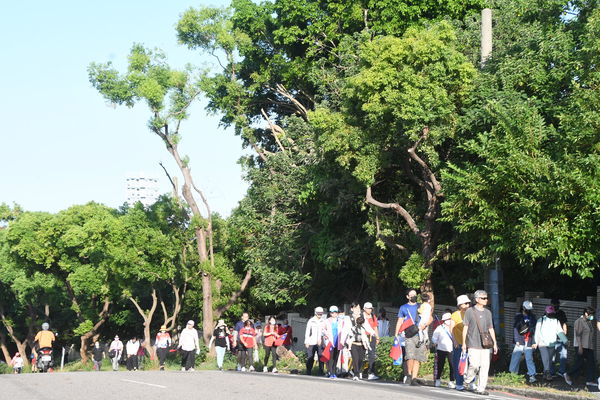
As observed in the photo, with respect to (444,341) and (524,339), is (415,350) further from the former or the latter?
(524,339)

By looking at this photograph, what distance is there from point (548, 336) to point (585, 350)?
90 centimetres

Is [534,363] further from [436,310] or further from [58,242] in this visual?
[58,242]

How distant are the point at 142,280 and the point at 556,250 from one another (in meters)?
40.5

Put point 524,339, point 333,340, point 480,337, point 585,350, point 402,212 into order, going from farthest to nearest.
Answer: point 402,212, point 333,340, point 524,339, point 585,350, point 480,337

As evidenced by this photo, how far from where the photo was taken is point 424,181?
2773 cm

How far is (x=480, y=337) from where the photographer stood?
53.0ft

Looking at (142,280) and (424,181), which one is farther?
(142,280)

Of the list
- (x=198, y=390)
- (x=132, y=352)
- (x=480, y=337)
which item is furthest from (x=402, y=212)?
(x=132, y=352)

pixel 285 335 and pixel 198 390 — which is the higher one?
pixel 285 335

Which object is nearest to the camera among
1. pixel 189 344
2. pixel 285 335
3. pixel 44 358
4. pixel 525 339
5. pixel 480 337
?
pixel 480 337

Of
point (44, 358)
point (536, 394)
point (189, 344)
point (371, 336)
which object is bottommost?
point (536, 394)

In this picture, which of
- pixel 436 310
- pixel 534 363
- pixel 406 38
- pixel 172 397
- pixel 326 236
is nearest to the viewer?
pixel 172 397

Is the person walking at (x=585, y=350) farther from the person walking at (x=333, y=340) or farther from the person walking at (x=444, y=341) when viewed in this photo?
the person walking at (x=333, y=340)

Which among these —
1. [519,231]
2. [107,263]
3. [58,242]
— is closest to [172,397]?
[519,231]
